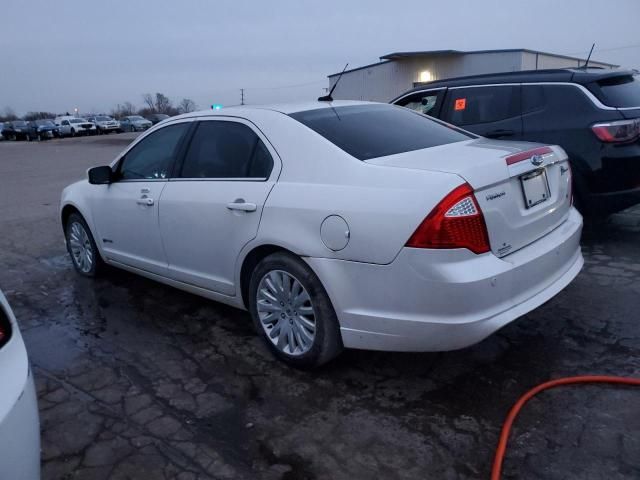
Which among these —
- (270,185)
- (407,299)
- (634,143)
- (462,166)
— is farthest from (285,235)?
(634,143)

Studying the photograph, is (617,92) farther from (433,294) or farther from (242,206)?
(242,206)

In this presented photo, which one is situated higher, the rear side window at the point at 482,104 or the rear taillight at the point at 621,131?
the rear side window at the point at 482,104

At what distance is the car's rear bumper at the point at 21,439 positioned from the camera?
174 cm

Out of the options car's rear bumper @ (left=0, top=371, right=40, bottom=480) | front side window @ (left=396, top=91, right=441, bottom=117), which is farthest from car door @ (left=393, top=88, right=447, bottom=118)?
car's rear bumper @ (left=0, top=371, right=40, bottom=480)

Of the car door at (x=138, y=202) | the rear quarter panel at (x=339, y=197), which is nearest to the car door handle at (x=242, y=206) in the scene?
the rear quarter panel at (x=339, y=197)

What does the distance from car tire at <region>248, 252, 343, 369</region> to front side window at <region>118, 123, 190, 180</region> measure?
1353 mm

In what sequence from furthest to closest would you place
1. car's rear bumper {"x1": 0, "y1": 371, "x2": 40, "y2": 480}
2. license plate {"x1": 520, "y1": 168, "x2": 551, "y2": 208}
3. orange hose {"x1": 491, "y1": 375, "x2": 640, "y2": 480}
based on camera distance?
license plate {"x1": 520, "y1": 168, "x2": 551, "y2": 208} → orange hose {"x1": 491, "y1": 375, "x2": 640, "y2": 480} → car's rear bumper {"x1": 0, "y1": 371, "x2": 40, "y2": 480}

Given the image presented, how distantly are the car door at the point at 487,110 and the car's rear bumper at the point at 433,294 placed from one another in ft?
10.00

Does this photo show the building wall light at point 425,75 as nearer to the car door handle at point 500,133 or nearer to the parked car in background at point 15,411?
the car door handle at point 500,133

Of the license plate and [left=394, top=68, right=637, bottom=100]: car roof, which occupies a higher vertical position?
[left=394, top=68, right=637, bottom=100]: car roof

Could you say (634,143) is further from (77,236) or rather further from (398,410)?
(77,236)

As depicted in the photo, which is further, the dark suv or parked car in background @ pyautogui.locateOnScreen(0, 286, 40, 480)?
the dark suv

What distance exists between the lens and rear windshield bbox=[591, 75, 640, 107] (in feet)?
17.1

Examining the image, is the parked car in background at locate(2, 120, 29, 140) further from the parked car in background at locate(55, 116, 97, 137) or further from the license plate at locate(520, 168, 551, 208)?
the license plate at locate(520, 168, 551, 208)
